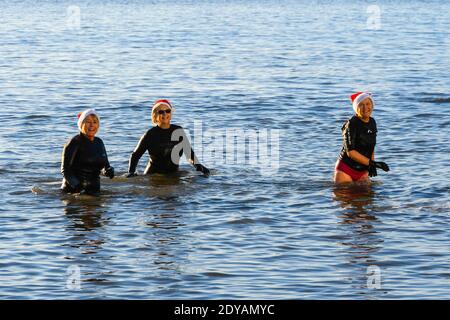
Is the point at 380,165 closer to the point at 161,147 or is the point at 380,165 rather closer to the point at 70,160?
the point at 161,147

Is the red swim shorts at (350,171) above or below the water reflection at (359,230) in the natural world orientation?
above

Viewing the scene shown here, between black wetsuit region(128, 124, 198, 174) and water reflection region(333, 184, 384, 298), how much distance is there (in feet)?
9.13

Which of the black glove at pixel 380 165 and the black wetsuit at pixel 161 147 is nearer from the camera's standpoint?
the black glove at pixel 380 165

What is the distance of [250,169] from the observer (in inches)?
827

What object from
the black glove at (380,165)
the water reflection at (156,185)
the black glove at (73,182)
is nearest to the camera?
the black glove at (73,182)

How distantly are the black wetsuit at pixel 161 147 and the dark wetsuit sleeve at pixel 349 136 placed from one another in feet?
9.23

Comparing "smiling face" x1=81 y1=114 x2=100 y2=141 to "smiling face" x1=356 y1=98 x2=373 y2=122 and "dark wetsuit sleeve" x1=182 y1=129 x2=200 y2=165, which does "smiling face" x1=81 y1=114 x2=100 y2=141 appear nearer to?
"dark wetsuit sleeve" x1=182 y1=129 x2=200 y2=165

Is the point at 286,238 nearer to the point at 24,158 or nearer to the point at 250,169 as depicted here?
the point at 250,169

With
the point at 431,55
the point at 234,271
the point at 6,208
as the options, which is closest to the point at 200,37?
the point at 431,55

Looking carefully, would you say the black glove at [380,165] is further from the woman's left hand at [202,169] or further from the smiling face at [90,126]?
the smiling face at [90,126]

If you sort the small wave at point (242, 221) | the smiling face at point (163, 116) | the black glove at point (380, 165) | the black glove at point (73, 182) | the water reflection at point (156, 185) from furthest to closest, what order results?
the smiling face at point (163, 116)
the water reflection at point (156, 185)
the black glove at point (380, 165)
the black glove at point (73, 182)
the small wave at point (242, 221)

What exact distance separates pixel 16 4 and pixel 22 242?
87654 mm

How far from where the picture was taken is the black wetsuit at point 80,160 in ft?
56.0

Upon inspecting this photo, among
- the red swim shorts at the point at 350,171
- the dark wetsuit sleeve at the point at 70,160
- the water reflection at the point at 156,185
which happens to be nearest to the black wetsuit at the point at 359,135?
the red swim shorts at the point at 350,171
